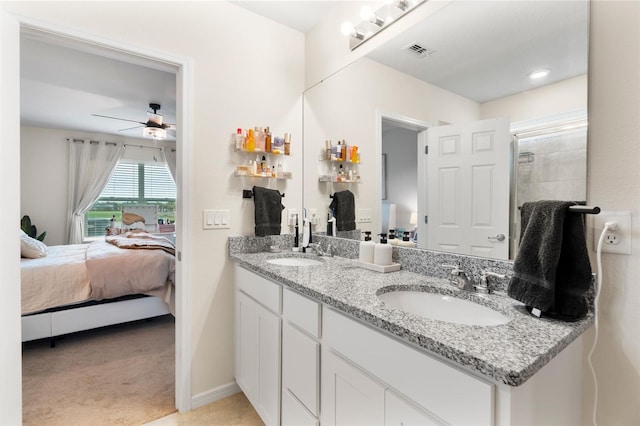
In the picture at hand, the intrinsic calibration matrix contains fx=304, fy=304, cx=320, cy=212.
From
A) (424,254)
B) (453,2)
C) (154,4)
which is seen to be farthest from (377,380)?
(154,4)

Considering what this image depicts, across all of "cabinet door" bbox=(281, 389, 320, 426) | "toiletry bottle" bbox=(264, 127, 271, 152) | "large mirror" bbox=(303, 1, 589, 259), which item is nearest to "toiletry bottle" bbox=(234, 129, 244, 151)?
"toiletry bottle" bbox=(264, 127, 271, 152)

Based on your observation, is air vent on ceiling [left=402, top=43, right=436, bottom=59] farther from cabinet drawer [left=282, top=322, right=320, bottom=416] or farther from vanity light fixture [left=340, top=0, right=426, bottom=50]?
cabinet drawer [left=282, top=322, right=320, bottom=416]

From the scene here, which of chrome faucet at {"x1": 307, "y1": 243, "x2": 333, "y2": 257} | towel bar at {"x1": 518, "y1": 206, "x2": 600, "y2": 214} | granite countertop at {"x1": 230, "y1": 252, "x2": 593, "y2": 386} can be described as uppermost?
towel bar at {"x1": 518, "y1": 206, "x2": 600, "y2": 214}

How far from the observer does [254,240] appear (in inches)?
→ 77.8

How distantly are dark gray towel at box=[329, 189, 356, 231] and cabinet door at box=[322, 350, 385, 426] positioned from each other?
0.91m

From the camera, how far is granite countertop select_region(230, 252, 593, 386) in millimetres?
636

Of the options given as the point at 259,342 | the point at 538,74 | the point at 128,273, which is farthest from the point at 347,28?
the point at 128,273

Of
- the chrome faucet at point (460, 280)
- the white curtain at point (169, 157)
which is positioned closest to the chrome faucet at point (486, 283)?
the chrome faucet at point (460, 280)

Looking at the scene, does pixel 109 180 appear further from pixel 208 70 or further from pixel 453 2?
pixel 453 2

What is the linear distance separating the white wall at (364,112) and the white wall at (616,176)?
1.24 ft

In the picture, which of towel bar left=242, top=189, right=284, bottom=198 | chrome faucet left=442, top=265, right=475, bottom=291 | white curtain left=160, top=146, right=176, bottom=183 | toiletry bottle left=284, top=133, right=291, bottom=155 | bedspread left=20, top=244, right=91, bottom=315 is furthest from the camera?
white curtain left=160, top=146, right=176, bottom=183

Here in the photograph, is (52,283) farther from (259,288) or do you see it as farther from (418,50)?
(418,50)

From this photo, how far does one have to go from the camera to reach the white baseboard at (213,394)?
177cm

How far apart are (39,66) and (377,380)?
355 centimetres
